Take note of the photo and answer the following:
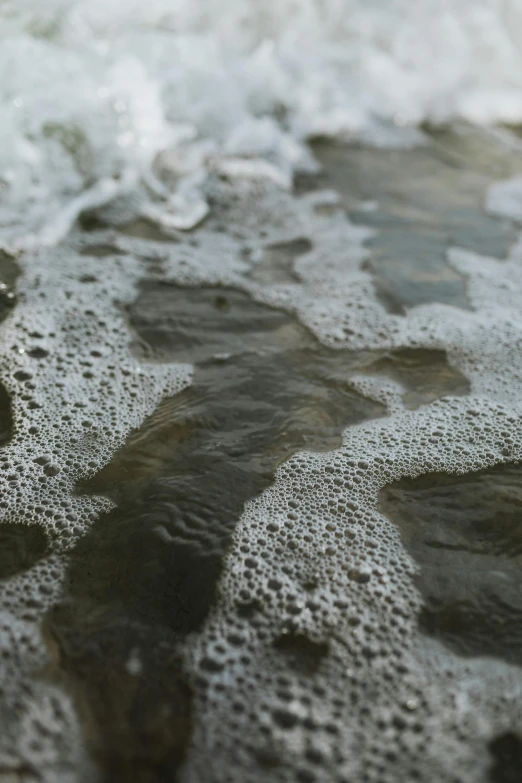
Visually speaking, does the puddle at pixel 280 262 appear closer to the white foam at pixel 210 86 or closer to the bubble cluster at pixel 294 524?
the bubble cluster at pixel 294 524

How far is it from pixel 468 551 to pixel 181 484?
25.9 inches

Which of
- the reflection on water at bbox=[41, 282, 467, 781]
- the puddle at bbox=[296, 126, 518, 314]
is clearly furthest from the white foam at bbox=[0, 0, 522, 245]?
the reflection on water at bbox=[41, 282, 467, 781]

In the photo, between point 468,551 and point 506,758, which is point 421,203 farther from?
point 506,758

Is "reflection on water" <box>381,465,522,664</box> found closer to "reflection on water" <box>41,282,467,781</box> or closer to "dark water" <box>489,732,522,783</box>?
"dark water" <box>489,732,522,783</box>

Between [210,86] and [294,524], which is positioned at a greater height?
[210,86]

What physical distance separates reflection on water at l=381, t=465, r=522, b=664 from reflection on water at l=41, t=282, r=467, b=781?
25 cm

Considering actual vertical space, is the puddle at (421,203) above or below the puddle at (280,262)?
above

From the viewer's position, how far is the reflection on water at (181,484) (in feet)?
3.64

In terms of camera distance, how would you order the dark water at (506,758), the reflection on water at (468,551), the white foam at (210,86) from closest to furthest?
the dark water at (506,758) < the reflection on water at (468,551) < the white foam at (210,86)

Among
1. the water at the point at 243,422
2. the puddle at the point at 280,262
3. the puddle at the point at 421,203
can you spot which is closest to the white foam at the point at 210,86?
the water at the point at 243,422

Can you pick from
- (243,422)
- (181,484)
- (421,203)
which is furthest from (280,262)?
(181,484)

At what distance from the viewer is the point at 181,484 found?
148cm

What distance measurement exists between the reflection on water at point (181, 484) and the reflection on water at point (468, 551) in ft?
0.83

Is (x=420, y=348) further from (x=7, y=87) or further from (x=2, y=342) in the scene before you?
(x=7, y=87)
